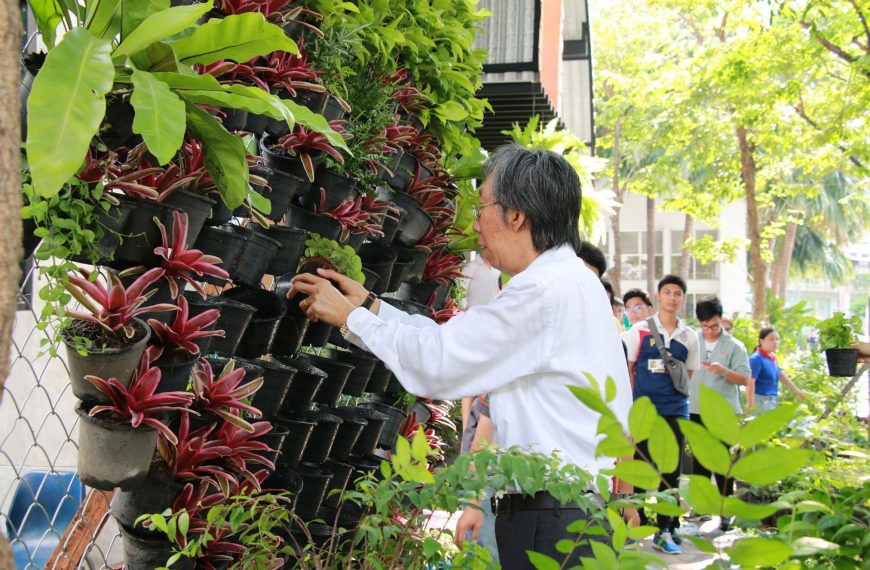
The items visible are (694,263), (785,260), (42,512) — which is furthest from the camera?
(694,263)

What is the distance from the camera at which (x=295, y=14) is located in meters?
2.77

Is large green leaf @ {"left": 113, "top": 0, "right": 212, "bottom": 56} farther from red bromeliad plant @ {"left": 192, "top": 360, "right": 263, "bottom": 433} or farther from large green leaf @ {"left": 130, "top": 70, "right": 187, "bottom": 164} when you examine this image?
red bromeliad plant @ {"left": 192, "top": 360, "right": 263, "bottom": 433}

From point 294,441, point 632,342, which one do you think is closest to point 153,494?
point 294,441

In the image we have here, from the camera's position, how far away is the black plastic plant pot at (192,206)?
2.24m

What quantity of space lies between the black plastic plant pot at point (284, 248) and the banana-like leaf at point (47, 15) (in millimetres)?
903

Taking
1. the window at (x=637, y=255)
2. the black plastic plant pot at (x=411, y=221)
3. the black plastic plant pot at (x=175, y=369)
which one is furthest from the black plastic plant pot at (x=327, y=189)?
the window at (x=637, y=255)

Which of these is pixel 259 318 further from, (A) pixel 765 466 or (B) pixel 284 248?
(A) pixel 765 466

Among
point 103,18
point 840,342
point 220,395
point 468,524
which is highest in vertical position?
point 103,18

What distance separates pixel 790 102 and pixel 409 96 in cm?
1255

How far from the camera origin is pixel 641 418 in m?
1.15

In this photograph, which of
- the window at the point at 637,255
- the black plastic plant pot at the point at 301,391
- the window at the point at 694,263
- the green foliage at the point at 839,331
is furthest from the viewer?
the window at the point at 637,255

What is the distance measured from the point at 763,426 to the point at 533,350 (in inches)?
57.1

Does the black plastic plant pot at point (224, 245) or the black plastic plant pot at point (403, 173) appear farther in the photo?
the black plastic plant pot at point (403, 173)

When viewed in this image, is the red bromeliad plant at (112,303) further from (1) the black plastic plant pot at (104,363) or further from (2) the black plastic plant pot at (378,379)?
(2) the black plastic plant pot at (378,379)
